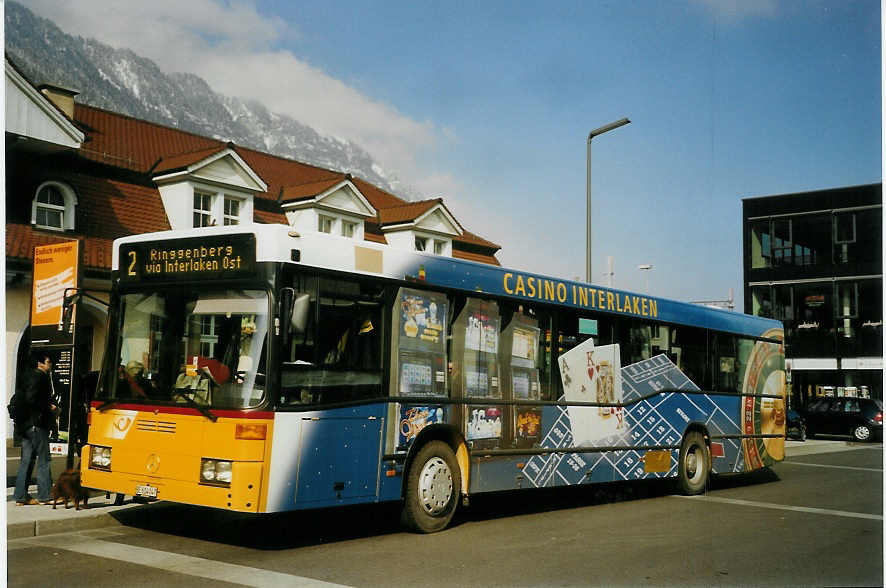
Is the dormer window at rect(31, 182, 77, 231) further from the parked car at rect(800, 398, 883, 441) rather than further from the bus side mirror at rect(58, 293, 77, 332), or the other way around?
the parked car at rect(800, 398, 883, 441)

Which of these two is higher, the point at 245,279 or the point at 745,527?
the point at 245,279

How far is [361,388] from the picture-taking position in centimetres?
877

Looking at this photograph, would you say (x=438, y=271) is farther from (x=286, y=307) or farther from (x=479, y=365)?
(x=286, y=307)

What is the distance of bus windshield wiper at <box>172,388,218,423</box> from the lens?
314 inches

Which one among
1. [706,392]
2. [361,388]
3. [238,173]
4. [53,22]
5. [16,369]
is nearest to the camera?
[361,388]

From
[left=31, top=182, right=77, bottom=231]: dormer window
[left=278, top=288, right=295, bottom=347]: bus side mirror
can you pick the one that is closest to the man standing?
[left=278, top=288, right=295, bottom=347]: bus side mirror

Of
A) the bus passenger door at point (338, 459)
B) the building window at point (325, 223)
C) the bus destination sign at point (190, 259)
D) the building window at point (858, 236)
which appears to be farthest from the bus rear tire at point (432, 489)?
the building window at point (325, 223)

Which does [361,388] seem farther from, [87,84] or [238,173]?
[238,173]

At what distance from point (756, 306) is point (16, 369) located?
2053cm

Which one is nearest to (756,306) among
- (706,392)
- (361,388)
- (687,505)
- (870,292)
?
(870,292)

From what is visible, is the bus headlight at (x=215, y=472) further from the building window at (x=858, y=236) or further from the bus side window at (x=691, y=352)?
the building window at (x=858, y=236)

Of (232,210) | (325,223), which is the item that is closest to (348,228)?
(325,223)

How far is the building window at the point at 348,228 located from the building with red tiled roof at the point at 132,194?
3cm

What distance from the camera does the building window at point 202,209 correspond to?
2183 cm
